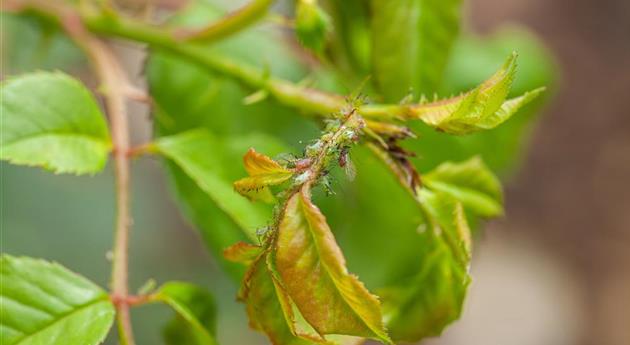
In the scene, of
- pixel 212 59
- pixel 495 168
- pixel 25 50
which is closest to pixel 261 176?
pixel 212 59

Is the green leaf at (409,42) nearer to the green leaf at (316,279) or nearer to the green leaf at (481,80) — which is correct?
the green leaf at (481,80)

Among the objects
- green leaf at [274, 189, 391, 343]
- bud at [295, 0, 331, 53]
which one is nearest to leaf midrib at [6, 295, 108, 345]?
green leaf at [274, 189, 391, 343]

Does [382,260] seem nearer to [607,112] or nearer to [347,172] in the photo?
[347,172]

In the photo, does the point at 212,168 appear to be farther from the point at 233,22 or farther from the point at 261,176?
the point at 261,176

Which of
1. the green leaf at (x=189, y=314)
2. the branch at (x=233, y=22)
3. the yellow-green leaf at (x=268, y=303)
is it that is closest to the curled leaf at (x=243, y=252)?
the yellow-green leaf at (x=268, y=303)

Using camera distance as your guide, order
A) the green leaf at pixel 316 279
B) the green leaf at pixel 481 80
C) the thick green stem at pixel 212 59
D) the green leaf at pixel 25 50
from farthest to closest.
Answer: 1. the green leaf at pixel 25 50
2. the green leaf at pixel 481 80
3. the thick green stem at pixel 212 59
4. the green leaf at pixel 316 279

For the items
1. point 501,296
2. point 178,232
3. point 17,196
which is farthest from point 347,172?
point 501,296

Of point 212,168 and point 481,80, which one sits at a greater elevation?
point 481,80
